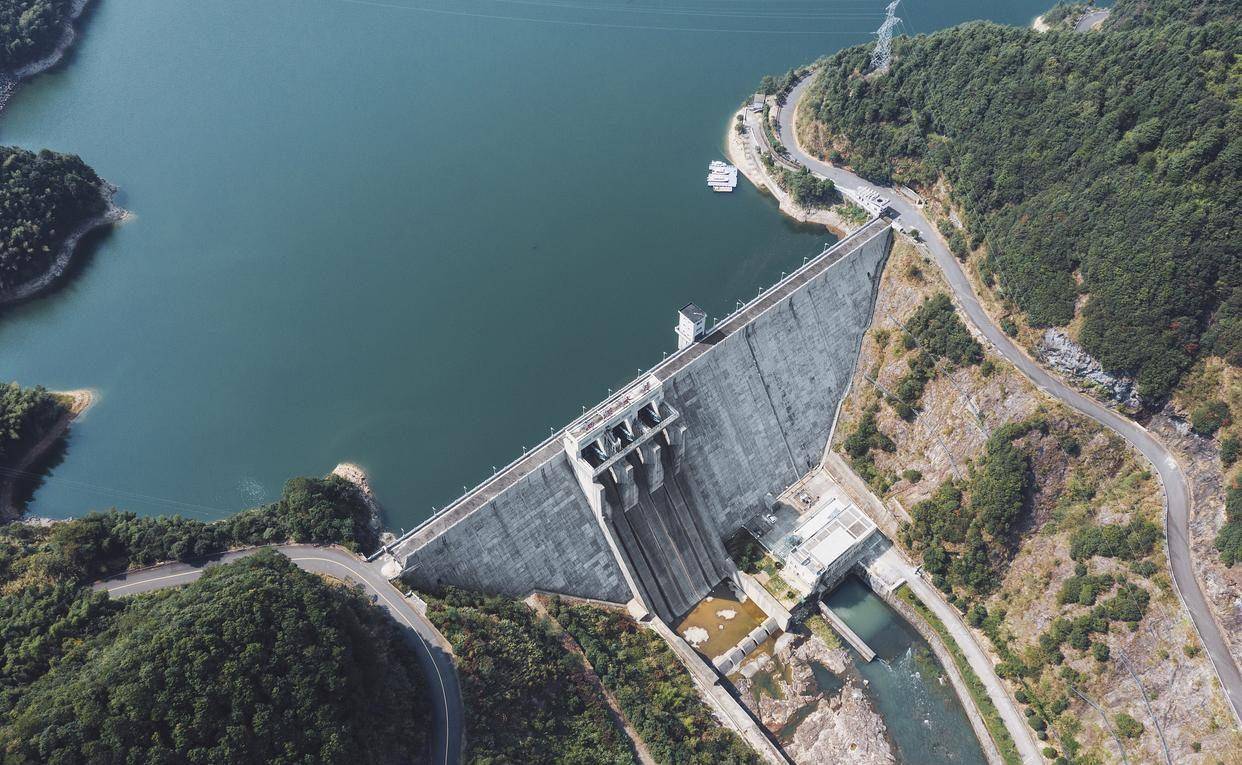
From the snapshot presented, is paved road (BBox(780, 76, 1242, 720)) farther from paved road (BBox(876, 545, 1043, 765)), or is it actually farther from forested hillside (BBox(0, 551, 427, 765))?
forested hillside (BBox(0, 551, 427, 765))

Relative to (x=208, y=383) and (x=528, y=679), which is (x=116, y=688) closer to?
(x=528, y=679)

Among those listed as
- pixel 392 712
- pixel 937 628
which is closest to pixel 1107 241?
pixel 937 628

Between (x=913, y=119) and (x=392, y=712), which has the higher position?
(x=913, y=119)

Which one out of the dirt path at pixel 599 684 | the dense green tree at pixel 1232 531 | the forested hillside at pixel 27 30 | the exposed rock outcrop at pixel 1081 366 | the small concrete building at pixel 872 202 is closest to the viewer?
the dense green tree at pixel 1232 531

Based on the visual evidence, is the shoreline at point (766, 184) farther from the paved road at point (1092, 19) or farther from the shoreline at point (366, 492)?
the shoreline at point (366, 492)

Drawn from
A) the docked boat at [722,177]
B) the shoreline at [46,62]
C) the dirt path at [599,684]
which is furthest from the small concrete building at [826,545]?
the shoreline at [46,62]

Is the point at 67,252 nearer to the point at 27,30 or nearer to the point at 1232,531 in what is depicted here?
the point at 27,30

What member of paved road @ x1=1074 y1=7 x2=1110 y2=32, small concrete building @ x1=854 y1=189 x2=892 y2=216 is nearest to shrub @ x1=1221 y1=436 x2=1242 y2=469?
small concrete building @ x1=854 y1=189 x2=892 y2=216
